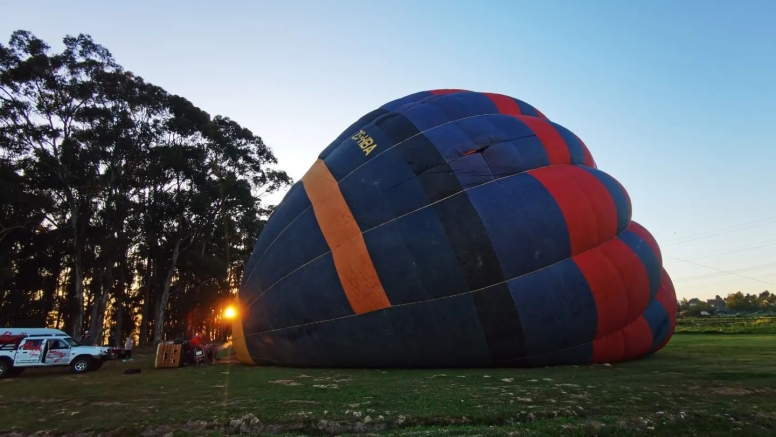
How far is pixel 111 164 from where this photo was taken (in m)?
28.2

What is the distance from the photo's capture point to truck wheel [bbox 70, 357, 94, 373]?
1432 cm

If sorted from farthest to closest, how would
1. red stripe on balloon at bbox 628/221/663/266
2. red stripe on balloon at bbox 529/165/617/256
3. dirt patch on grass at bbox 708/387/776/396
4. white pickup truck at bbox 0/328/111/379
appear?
white pickup truck at bbox 0/328/111/379, red stripe on balloon at bbox 628/221/663/266, red stripe on balloon at bbox 529/165/617/256, dirt patch on grass at bbox 708/387/776/396

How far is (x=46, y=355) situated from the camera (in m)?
14.2

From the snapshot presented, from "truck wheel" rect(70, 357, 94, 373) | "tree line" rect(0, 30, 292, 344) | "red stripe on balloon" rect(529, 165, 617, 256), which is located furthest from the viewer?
"tree line" rect(0, 30, 292, 344)

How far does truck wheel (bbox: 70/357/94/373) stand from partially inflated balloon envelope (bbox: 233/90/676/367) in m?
6.64

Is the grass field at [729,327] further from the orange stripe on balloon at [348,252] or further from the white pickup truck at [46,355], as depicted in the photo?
the white pickup truck at [46,355]

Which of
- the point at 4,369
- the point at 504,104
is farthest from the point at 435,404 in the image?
the point at 4,369

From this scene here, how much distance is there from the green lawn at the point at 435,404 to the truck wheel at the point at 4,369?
5524 millimetres

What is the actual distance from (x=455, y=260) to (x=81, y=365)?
42.0 feet

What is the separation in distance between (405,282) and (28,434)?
625 centimetres

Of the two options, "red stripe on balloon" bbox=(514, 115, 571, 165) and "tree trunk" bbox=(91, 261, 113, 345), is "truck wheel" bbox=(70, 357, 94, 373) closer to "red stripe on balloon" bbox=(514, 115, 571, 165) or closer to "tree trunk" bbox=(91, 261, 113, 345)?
"tree trunk" bbox=(91, 261, 113, 345)

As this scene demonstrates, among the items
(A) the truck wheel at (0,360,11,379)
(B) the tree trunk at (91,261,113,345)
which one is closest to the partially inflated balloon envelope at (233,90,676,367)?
(A) the truck wheel at (0,360,11,379)

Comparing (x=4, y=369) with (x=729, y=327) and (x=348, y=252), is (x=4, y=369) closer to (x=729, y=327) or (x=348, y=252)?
(x=348, y=252)

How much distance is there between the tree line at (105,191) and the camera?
25938mm
